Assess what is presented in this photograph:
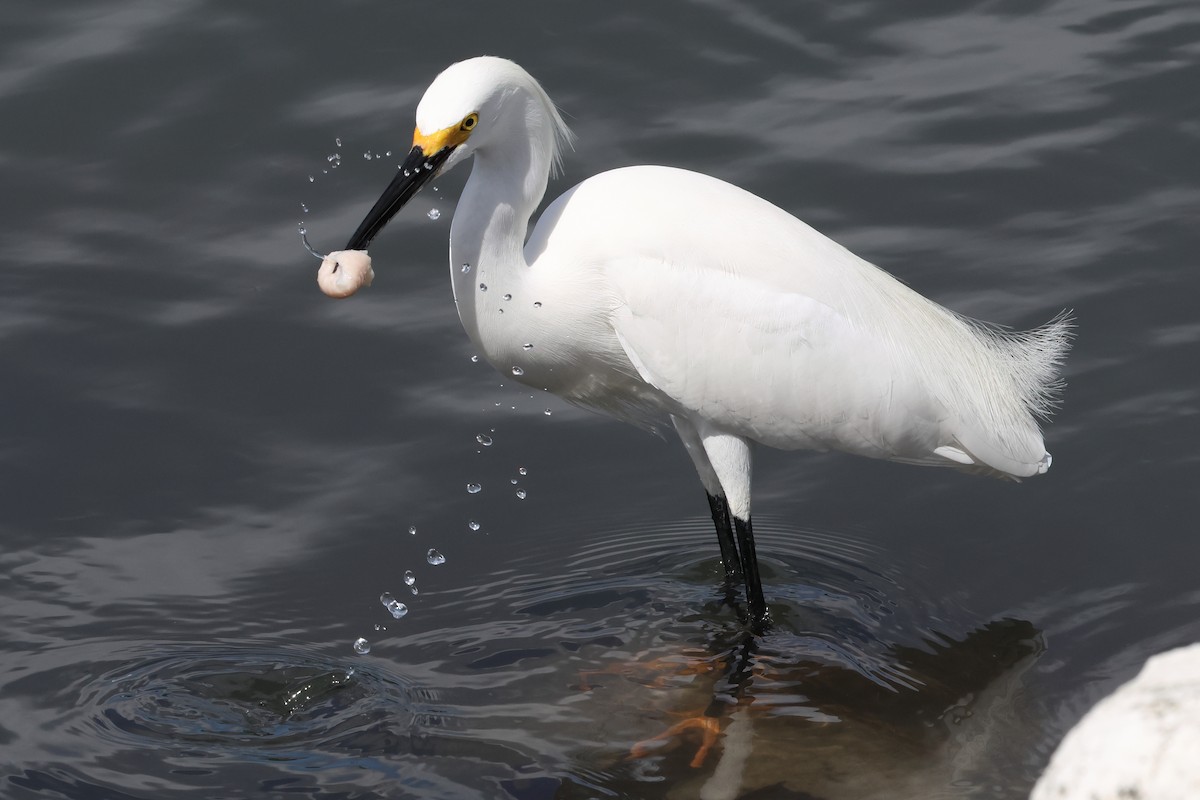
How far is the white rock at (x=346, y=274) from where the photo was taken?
4.57 metres

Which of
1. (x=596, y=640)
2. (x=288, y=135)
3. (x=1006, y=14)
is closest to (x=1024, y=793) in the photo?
(x=596, y=640)

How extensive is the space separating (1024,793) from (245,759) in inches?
91.9

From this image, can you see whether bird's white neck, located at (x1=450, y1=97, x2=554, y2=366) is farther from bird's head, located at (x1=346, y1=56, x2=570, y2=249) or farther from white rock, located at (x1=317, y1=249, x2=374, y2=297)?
white rock, located at (x1=317, y1=249, x2=374, y2=297)

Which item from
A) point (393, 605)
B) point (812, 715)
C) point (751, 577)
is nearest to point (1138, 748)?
point (812, 715)

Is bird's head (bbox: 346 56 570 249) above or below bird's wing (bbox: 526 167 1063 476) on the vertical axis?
above

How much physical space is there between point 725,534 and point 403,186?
191 centimetres

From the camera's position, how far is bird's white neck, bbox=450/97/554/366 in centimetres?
495

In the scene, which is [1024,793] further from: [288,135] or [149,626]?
[288,135]

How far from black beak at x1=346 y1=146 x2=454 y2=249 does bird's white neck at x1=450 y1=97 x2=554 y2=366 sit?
29cm

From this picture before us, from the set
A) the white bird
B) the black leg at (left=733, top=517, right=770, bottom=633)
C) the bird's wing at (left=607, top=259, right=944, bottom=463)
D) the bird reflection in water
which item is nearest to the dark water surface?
the bird reflection in water

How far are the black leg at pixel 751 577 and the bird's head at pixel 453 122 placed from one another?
5.35ft

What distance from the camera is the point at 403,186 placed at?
462 cm

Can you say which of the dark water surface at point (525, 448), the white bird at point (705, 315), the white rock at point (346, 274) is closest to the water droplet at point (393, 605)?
the dark water surface at point (525, 448)

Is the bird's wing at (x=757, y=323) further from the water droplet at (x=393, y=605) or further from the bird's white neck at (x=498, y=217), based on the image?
the water droplet at (x=393, y=605)
